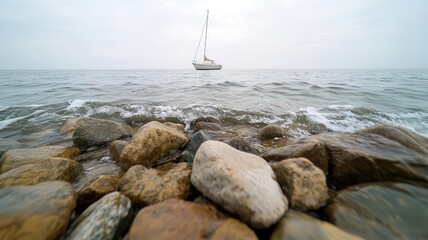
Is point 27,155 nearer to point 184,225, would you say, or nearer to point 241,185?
point 184,225

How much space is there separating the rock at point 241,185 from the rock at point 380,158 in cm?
108

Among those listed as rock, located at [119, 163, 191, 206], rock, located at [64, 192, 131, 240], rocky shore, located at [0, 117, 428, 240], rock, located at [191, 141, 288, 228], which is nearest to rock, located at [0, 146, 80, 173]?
rocky shore, located at [0, 117, 428, 240]

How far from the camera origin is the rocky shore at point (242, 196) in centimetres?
158

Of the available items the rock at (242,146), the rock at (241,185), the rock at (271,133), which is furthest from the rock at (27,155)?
the rock at (271,133)

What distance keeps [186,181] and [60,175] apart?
5.92 feet

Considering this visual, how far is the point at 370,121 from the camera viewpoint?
656cm

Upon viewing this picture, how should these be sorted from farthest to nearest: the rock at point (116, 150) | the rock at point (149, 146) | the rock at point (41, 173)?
the rock at point (116, 150)
the rock at point (149, 146)
the rock at point (41, 173)

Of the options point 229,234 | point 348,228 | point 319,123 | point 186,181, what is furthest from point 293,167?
point 319,123

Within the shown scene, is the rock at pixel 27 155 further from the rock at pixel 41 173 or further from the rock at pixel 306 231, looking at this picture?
the rock at pixel 306 231

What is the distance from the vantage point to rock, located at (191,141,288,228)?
5.39 feet

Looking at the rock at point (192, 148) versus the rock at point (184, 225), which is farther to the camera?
the rock at point (192, 148)

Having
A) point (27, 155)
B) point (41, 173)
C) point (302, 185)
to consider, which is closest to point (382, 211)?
point (302, 185)

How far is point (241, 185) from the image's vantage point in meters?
1.75

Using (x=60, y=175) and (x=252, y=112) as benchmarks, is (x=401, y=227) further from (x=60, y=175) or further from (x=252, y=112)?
(x=252, y=112)
